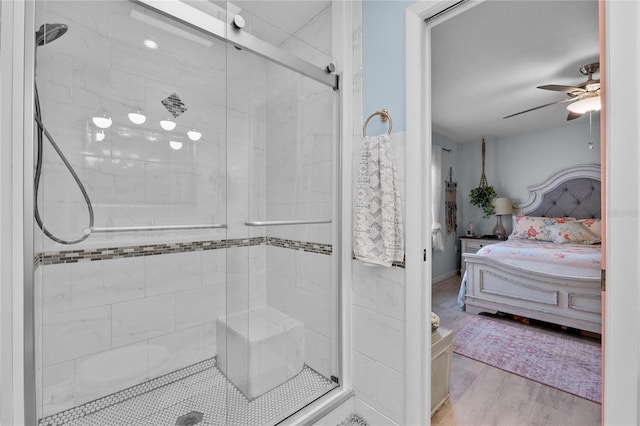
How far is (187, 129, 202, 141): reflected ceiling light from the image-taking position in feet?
4.89

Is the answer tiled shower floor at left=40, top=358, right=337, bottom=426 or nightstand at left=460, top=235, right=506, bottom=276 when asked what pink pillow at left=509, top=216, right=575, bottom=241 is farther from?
tiled shower floor at left=40, top=358, right=337, bottom=426

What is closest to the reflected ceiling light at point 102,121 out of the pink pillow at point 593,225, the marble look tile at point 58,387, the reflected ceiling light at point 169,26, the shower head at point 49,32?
the shower head at point 49,32

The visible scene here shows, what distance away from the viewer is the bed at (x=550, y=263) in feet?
8.73

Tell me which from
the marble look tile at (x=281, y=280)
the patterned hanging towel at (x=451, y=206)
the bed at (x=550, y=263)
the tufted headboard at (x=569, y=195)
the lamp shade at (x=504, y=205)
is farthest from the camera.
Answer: the patterned hanging towel at (x=451, y=206)

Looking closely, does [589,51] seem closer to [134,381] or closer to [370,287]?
[370,287]

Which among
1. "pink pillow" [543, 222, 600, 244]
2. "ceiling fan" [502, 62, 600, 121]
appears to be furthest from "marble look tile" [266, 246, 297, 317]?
"pink pillow" [543, 222, 600, 244]

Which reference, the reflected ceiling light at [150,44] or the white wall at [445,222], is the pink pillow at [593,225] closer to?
the white wall at [445,222]

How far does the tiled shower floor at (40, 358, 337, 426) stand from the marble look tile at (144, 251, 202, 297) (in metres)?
0.45

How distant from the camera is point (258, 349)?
1478 millimetres

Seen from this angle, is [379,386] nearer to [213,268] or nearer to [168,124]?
[213,268]

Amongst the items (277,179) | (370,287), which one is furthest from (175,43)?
(370,287)

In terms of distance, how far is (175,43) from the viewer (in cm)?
140

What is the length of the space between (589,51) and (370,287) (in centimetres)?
253

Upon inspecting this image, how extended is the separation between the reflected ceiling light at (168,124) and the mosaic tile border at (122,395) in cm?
124
